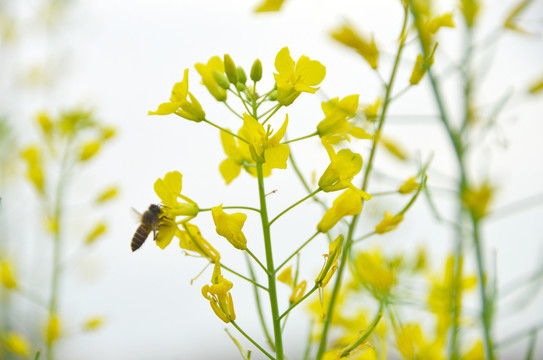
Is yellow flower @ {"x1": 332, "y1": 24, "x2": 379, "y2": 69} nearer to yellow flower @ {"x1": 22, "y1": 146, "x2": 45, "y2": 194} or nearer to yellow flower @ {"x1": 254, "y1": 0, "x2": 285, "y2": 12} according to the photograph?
yellow flower @ {"x1": 254, "y1": 0, "x2": 285, "y2": 12}

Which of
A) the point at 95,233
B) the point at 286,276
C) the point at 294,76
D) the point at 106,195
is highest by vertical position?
the point at 106,195

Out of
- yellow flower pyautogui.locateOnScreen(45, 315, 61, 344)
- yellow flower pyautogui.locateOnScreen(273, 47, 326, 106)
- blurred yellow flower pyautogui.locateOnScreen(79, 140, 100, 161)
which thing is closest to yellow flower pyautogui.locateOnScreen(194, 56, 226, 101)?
yellow flower pyautogui.locateOnScreen(273, 47, 326, 106)

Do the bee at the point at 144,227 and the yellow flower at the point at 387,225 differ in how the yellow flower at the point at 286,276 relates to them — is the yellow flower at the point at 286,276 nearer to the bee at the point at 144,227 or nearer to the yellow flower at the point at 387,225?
the yellow flower at the point at 387,225

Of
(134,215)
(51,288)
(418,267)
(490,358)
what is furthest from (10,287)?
(490,358)

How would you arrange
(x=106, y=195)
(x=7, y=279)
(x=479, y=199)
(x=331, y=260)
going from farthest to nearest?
(x=106, y=195) → (x=7, y=279) → (x=479, y=199) → (x=331, y=260)

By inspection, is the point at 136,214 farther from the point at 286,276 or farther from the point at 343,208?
the point at 343,208

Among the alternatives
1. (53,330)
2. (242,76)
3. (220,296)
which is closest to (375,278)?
(220,296)

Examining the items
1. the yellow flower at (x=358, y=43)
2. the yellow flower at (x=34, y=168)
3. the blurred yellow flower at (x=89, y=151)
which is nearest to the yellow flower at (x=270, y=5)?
the yellow flower at (x=358, y=43)
